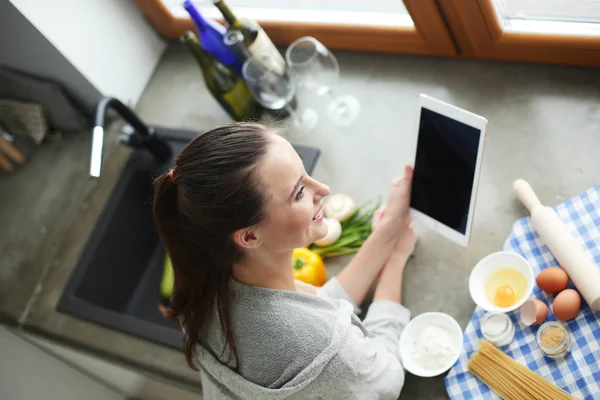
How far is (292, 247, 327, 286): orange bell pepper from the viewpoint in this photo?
1.20 metres

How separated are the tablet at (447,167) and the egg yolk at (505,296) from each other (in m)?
0.10

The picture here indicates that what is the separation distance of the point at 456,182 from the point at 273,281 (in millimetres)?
351

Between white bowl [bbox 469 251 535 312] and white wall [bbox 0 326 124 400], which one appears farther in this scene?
white wall [bbox 0 326 124 400]

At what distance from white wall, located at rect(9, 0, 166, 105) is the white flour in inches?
39.5

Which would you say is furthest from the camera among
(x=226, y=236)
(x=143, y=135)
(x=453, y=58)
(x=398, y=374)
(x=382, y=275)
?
(x=143, y=135)

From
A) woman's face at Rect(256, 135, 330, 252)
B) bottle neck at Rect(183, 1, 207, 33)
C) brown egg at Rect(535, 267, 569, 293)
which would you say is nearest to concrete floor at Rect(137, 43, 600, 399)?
brown egg at Rect(535, 267, 569, 293)

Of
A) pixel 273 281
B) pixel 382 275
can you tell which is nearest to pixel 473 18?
pixel 382 275

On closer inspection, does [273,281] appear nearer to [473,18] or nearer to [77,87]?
[473,18]

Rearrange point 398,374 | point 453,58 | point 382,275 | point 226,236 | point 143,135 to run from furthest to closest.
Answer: point 143,135
point 453,58
point 382,275
point 398,374
point 226,236

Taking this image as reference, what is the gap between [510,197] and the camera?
45.6 inches

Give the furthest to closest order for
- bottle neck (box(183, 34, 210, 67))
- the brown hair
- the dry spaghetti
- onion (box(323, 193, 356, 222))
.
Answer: bottle neck (box(183, 34, 210, 67)) → onion (box(323, 193, 356, 222)) → the dry spaghetti → the brown hair

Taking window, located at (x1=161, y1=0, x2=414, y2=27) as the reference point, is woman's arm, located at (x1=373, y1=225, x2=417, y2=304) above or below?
below

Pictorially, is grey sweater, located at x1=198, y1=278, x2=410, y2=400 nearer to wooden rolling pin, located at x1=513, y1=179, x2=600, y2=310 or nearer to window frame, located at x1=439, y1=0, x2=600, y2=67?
wooden rolling pin, located at x1=513, y1=179, x2=600, y2=310

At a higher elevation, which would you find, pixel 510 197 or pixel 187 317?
pixel 187 317
